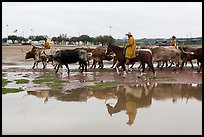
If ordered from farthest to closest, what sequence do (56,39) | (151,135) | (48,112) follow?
1. (56,39)
2. (48,112)
3. (151,135)

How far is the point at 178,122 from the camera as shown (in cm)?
733

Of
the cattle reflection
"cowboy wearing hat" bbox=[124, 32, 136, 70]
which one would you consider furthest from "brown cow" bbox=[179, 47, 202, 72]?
the cattle reflection

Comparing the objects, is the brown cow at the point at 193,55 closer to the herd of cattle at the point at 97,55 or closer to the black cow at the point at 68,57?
the herd of cattle at the point at 97,55

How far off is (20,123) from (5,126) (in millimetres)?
368

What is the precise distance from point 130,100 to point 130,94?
106cm

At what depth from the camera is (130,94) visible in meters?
11.2

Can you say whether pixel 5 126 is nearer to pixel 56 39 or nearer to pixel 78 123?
pixel 78 123

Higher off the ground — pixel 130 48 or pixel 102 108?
pixel 130 48

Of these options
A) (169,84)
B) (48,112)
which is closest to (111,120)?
(48,112)

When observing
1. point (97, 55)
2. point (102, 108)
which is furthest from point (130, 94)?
point (97, 55)

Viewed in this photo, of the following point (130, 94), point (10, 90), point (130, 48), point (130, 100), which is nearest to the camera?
point (130, 100)

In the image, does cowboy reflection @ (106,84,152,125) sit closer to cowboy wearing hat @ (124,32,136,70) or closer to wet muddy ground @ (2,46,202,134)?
wet muddy ground @ (2,46,202,134)

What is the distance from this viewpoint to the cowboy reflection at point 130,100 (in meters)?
8.57

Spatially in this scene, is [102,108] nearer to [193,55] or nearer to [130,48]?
[130,48]
